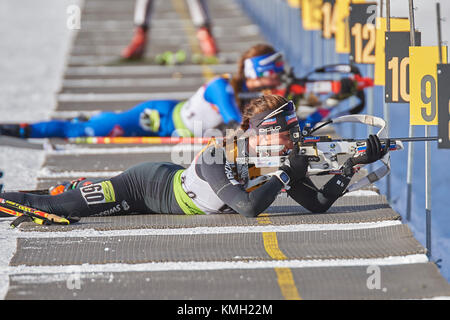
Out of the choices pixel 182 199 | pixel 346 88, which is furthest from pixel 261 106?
pixel 346 88

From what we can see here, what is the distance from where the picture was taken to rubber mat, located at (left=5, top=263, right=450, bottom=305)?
4137 millimetres

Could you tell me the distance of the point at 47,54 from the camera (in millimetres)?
14898

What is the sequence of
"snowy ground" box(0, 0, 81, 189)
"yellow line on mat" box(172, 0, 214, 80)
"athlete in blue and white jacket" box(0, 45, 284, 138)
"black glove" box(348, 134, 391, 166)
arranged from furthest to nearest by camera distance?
1. "yellow line on mat" box(172, 0, 214, 80)
2. "snowy ground" box(0, 0, 81, 189)
3. "athlete in blue and white jacket" box(0, 45, 284, 138)
4. "black glove" box(348, 134, 391, 166)

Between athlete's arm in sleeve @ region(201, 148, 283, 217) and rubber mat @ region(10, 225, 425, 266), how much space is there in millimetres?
176

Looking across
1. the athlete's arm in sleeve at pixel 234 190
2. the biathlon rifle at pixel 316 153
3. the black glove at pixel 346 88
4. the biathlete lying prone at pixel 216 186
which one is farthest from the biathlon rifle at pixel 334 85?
the athlete's arm in sleeve at pixel 234 190

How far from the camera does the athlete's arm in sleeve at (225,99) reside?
7.36 m

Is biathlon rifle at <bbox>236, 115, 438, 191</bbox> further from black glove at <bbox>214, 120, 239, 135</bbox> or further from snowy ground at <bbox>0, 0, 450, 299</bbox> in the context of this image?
black glove at <bbox>214, 120, 239, 135</bbox>

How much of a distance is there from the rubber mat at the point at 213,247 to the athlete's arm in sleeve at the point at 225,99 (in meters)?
2.34

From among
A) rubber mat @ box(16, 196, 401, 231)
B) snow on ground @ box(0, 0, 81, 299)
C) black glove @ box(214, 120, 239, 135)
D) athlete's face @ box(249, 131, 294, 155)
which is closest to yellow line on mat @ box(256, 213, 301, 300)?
rubber mat @ box(16, 196, 401, 231)

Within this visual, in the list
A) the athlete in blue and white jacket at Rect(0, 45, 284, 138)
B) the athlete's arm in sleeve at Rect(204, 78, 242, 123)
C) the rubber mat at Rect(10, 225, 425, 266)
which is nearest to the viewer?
the rubber mat at Rect(10, 225, 425, 266)

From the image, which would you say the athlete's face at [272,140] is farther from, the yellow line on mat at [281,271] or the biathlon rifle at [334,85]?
the biathlon rifle at [334,85]

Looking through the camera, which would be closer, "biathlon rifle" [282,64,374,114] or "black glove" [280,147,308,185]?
"black glove" [280,147,308,185]
